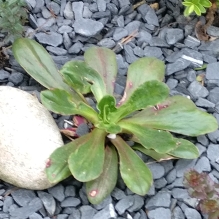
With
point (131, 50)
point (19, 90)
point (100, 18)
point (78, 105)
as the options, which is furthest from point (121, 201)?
point (100, 18)

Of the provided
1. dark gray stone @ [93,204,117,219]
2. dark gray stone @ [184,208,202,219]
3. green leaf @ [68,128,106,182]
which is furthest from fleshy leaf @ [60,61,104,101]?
dark gray stone @ [184,208,202,219]

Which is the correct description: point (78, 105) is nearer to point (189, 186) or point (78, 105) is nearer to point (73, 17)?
point (189, 186)

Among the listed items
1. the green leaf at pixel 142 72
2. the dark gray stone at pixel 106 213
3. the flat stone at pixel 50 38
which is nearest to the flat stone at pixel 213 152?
the green leaf at pixel 142 72

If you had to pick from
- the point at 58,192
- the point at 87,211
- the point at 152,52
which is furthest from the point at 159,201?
the point at 152,52

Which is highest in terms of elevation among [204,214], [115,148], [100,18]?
[100,18]

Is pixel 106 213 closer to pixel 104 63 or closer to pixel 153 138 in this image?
pixel 153 138

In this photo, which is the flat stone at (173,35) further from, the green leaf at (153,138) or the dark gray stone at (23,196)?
the dark gray stone at (23,196)
